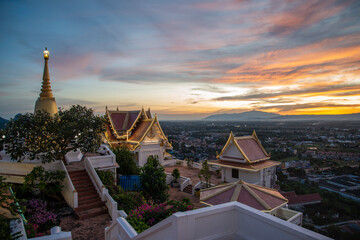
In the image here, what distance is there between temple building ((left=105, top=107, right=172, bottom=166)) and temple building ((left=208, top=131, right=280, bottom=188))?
620 centimetres

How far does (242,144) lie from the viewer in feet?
55.6

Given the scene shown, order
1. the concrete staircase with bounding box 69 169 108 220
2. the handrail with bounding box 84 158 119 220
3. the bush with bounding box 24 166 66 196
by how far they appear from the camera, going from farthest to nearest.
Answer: the bush with bounding box 24 166 66 196
the concrete staircase with bounding box 69 169 108 220
the handrail with bounding box 84 158 119 220

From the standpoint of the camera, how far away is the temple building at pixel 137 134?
20.1 meters

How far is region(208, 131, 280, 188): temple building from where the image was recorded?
16.1 metres

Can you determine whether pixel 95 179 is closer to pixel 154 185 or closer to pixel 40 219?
pixel 154 185

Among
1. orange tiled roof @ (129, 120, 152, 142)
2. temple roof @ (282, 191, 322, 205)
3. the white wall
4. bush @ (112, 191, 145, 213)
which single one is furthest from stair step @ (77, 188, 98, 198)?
temple roof @ (282, 191, 322, 205)

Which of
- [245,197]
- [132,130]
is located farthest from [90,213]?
[132,130]

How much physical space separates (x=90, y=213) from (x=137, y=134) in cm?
1094

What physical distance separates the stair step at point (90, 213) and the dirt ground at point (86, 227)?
18 cm

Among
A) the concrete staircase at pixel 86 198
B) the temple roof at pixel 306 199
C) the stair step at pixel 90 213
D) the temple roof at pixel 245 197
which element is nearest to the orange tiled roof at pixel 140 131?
the concrete staircase at pixel 86 198

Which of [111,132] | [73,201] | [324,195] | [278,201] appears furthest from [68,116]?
[324,195]

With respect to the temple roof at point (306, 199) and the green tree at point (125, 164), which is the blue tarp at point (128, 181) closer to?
the green tree at point (125, 164)

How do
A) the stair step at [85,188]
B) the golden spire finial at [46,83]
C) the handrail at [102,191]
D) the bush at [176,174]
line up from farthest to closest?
the bush at [176,174] < the golden spire finial at [46,83] < the stair step at [85,188] < the handrail at [102,191]

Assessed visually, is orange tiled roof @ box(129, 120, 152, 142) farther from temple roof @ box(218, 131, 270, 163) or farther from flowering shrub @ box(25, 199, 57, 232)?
flowering shrub @ box(25, 199, 57, 232)
